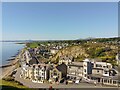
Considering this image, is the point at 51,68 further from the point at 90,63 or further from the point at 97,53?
the point at 97,53

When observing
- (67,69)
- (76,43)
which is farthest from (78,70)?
(76,43)

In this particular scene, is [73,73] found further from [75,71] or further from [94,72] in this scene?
[94,72]

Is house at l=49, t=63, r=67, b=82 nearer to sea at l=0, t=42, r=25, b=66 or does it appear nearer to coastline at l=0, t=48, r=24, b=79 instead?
coastline at l=0, t=48, r=24, b=79

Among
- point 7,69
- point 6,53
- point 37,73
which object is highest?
point 6,53

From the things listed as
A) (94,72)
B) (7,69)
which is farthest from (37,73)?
(7,69)

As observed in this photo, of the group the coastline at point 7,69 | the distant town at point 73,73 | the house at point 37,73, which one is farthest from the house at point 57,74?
the coastline at point 7,69

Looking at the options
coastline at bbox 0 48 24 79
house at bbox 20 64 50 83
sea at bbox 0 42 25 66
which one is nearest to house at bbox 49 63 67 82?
house at bbox 20 64 50 83

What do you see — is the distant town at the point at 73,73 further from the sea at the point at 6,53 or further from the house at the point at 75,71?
the sea at the point at 6,53

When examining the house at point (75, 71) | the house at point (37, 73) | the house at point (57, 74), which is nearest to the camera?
the house at point (57, 74)

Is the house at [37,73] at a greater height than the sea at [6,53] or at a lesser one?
lesser

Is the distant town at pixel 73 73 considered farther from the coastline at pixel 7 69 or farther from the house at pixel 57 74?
the coastline at pixel 7 69

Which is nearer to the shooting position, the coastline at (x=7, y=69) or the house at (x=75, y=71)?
the house at (x=75, y=71)

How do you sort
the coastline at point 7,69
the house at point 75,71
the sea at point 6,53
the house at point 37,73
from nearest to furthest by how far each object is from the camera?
the house at point 37,73, the house at point 75,71, the coastline at point 7,69, the sea at point 6,53
